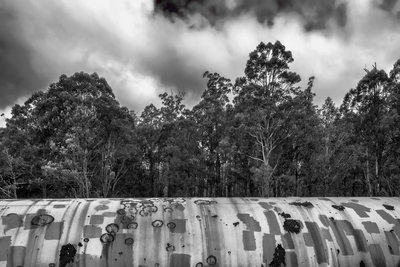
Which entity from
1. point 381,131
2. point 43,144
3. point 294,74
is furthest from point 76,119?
point 381,131

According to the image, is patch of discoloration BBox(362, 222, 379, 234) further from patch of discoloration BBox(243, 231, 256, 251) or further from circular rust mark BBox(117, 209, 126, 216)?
circular rust mark BBox(117, 209, 126, 216)

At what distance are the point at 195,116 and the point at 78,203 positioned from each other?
133ft

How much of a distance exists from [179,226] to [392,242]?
2.64m

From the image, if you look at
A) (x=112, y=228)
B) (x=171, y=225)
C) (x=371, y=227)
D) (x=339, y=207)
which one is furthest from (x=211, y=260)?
(x=371, y=227)

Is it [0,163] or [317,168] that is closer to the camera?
[0,163]

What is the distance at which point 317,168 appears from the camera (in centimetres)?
3916

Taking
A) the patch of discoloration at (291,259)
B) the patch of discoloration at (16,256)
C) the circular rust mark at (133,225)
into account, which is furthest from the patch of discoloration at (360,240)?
the patch of discoloration at (16,256)

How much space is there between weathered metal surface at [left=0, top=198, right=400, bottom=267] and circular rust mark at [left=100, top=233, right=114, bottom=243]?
1cm

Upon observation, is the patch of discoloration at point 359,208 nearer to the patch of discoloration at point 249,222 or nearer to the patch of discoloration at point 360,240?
the patch of discoloration at point 360,240

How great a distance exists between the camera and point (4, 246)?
3.29 meters

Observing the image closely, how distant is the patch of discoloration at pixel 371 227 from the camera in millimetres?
3771

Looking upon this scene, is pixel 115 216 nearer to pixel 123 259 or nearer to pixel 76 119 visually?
pixel 123 259

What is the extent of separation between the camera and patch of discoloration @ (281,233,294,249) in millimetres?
3522

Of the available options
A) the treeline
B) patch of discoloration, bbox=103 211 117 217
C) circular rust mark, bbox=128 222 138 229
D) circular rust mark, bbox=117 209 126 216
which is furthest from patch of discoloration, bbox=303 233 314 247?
the treeline
